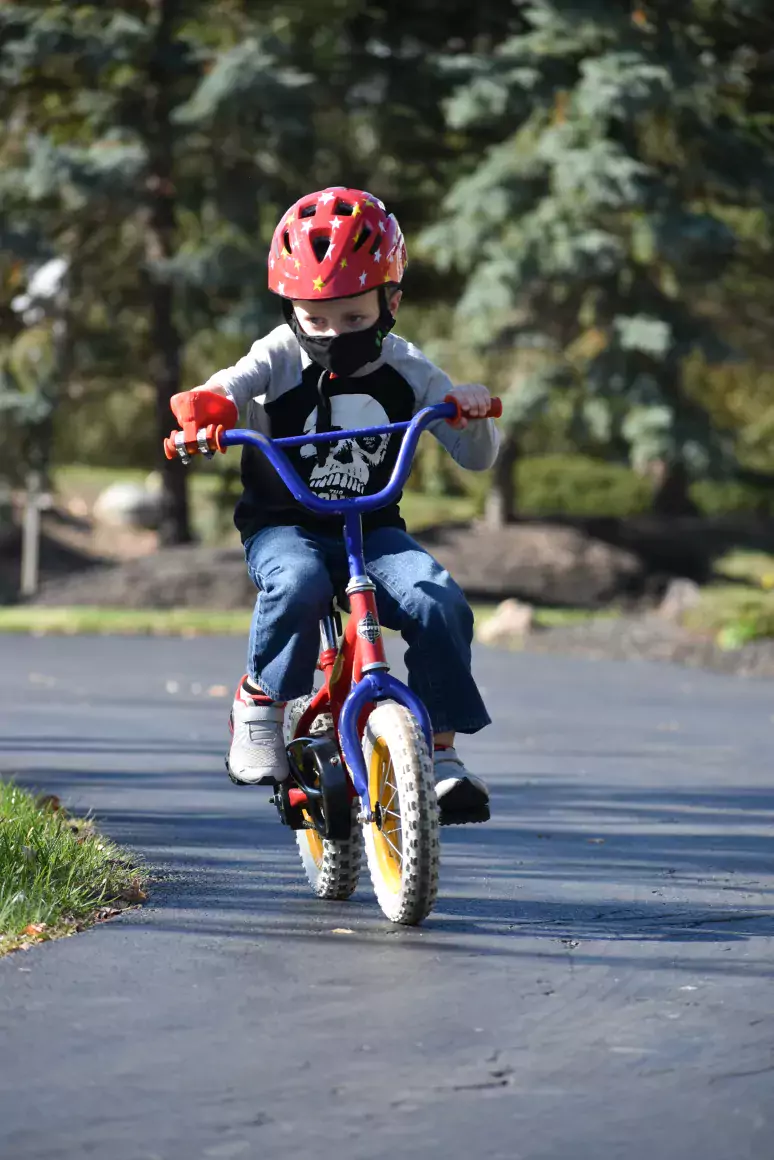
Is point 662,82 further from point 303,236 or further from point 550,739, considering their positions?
point 303,236

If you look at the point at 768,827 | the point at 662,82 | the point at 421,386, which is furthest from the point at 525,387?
the point at 421,386

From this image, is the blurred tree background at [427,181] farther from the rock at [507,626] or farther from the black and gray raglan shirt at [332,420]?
the black and gray raglan shirt at [332,420]

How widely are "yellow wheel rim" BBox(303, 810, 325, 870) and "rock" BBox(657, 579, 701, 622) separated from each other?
15694 millimetres

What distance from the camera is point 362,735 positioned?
250 inches

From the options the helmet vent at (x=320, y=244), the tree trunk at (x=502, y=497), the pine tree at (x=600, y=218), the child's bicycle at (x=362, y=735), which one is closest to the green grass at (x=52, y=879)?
the child's bicycle at (x=362, y=735)

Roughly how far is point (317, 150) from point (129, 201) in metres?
2.43

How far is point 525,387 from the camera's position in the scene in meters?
26.7

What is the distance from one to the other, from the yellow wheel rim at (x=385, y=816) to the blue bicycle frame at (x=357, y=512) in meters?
0.03

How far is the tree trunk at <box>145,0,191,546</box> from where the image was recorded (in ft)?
91.0

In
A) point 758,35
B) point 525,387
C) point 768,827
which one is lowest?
point 525,387

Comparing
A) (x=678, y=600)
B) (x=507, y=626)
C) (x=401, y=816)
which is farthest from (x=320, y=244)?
(x=678, y=600)

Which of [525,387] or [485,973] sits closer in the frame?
[485,973]

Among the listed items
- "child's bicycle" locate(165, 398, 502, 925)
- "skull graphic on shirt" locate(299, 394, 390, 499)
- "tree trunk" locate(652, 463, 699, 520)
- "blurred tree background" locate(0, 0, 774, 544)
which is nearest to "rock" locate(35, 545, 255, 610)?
"blurred tree background" locate(0, 0, 774, 544)

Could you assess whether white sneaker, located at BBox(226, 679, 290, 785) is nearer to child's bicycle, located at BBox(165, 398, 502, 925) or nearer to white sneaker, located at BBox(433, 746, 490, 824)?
child's bicycle, located at BBox(165, 398, 502, 925)
